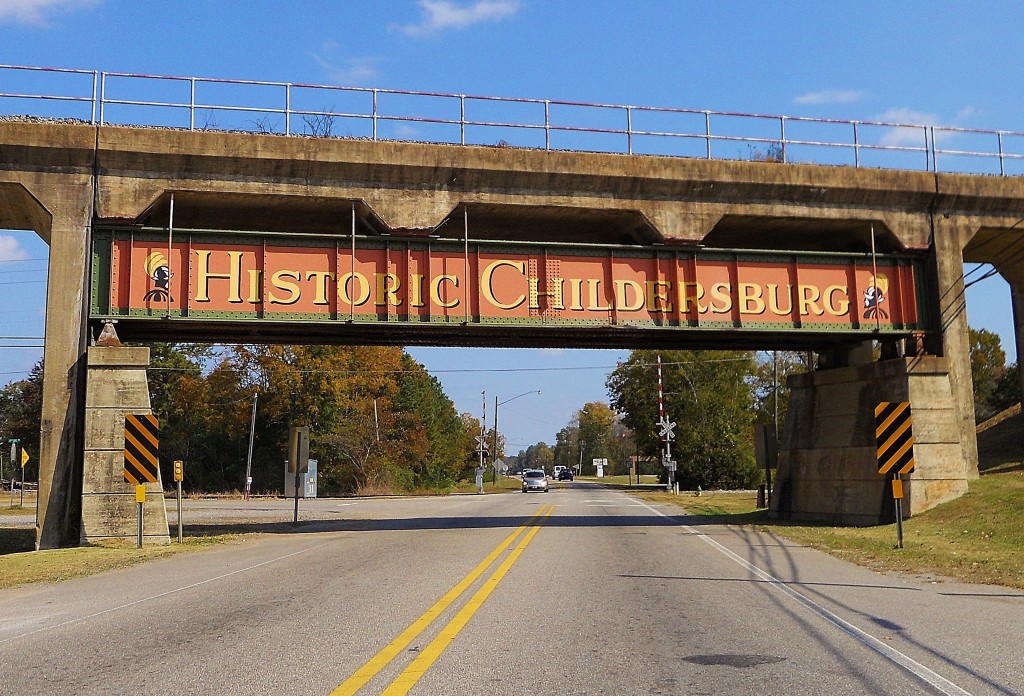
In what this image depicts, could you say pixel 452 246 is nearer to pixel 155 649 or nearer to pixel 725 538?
pixel 725 538

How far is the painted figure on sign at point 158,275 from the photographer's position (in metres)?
18.8

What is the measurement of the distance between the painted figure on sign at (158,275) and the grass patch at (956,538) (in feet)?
45.6

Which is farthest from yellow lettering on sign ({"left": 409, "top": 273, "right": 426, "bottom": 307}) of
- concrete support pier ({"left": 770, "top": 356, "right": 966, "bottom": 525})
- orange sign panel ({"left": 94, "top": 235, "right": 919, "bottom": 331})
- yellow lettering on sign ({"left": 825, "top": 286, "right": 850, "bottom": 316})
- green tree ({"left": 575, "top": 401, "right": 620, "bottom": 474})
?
green tree ({"left": 575, "top": 401, "right": 620, "bottom": 474})

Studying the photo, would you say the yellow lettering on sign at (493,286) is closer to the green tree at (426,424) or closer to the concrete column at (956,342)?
the concrete column at (956,342)

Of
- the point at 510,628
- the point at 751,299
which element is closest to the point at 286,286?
the point at 751,299

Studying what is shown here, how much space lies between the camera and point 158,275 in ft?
62.0

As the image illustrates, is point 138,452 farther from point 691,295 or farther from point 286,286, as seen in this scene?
point 691,295

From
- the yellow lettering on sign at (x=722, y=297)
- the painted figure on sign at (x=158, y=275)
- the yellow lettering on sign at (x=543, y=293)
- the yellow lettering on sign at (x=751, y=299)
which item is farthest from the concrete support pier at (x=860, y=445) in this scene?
the painted figure on sign at (x=158, y=275)

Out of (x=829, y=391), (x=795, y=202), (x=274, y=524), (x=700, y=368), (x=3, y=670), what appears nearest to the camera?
(x=3, y=670)

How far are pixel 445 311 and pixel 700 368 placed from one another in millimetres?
52301

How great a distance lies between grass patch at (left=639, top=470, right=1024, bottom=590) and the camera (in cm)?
1334

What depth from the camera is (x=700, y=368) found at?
6975cm

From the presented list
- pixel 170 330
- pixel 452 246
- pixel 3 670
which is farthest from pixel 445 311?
pixel 3 670

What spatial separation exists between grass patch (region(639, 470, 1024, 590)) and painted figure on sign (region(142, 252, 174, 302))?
45.6 ft
